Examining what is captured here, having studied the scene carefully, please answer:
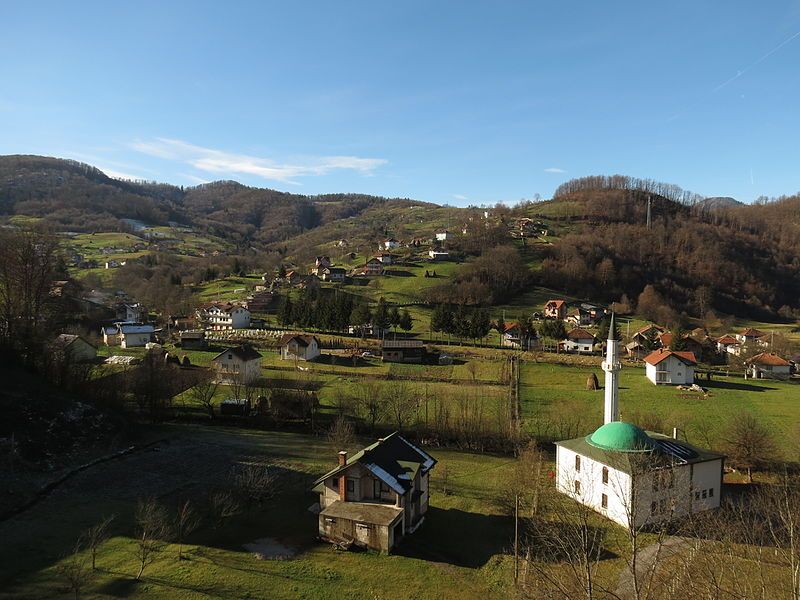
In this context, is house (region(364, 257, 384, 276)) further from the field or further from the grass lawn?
the field

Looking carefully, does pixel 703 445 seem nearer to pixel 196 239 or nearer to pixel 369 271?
pixel 369 271

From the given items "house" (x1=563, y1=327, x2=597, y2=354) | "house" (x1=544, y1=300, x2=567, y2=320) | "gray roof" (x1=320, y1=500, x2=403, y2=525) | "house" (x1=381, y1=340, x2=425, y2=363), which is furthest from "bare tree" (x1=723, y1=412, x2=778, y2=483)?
"house" (x1=544, y1=300, x2=567, y2=320)

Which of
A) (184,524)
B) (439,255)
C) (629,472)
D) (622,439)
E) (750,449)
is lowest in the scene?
(184,524)

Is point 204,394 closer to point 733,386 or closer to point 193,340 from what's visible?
point 193,340

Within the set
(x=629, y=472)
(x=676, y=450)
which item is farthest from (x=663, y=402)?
(x=629, y=472)

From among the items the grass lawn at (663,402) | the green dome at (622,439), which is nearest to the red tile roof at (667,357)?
the grass lawn at (663,402)

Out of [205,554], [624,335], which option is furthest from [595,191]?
[205,554]
